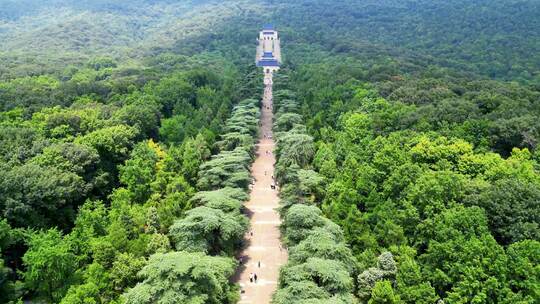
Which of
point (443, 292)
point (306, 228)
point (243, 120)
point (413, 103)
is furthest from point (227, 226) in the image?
point (413, 103)

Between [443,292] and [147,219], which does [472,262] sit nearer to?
[443,292]

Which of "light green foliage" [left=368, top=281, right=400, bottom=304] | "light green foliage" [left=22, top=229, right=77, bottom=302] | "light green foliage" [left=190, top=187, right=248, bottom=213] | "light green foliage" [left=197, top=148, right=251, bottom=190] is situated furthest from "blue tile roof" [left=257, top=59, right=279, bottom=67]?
"light green foliage" [left=368, top=281, right=400, bottom=304]

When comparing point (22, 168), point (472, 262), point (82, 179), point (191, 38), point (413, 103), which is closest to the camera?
point (472, 262)

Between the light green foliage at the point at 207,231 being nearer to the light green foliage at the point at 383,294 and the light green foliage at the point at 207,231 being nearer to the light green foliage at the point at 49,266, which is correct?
the light green foliage at the point at 49,266

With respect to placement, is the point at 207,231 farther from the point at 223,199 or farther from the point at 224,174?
the point at 224,174

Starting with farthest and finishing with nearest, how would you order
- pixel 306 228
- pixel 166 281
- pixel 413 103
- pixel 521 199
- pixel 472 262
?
pixel 413 103
pixel 306 228
pixel 521 199
pixel 472 262
pixel 166 281

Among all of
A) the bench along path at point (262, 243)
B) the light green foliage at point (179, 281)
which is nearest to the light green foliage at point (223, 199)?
the bench along path at point (262, 243)

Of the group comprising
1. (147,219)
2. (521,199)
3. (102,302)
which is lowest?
(102,302)

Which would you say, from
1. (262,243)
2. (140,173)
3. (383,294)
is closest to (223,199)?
(262,243)
